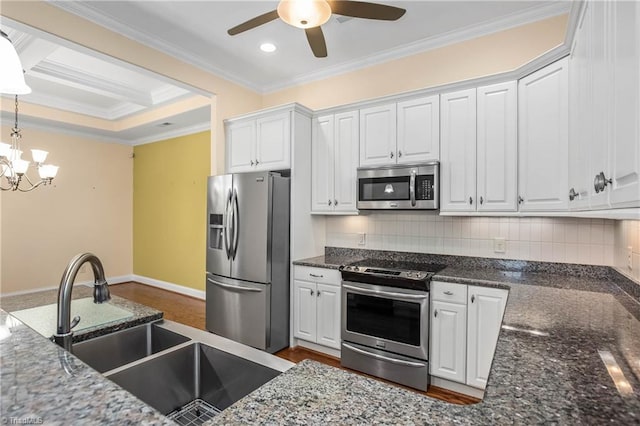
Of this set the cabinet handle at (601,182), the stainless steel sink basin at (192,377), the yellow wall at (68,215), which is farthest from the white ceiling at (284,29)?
the yellow wall at (68,215)

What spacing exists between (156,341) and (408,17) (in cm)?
303

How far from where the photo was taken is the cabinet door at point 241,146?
361cm

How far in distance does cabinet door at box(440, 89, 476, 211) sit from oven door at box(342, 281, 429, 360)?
854 millimetres

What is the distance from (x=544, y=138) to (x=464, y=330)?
1538 millimetres

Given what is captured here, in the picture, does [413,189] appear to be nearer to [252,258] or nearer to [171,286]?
[252,258]

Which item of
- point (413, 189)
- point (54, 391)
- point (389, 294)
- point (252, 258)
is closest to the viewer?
point (54, 391)

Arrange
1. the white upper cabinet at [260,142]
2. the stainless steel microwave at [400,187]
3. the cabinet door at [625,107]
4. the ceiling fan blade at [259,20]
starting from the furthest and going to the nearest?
the white upper cabinet at [260,142] < the stainless steel microwave at [400,187] < the ceiling fan blade at [259,20] < the cabinet door at [625,107]

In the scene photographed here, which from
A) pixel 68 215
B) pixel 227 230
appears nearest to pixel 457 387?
pixel 227 230

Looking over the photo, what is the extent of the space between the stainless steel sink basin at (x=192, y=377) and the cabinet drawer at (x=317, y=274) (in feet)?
6.23

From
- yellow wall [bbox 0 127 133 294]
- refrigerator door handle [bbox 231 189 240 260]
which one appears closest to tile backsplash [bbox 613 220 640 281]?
refrigerator door handle [bbox 231 189 240 260]

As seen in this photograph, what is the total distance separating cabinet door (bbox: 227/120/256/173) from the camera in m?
3.61

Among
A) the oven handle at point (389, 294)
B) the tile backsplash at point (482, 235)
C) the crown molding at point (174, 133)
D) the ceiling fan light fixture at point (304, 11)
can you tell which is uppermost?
the crown molding at point (174, 133)

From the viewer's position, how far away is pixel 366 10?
6.71 ft

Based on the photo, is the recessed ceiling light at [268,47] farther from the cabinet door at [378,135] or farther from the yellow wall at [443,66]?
the cabinet door at [378,135]
